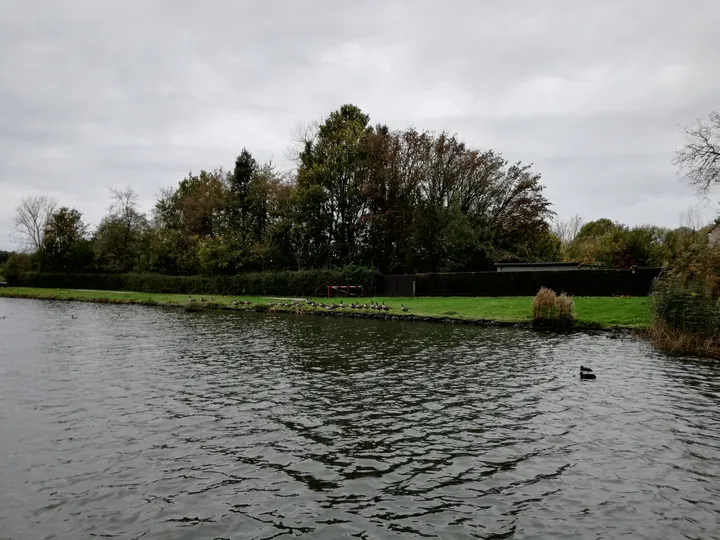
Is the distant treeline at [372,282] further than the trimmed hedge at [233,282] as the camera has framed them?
No

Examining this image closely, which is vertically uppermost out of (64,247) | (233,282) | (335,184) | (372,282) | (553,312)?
(335,184)

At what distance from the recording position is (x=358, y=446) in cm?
908

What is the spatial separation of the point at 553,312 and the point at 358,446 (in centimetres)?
1871

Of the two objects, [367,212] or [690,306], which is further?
[367,212]

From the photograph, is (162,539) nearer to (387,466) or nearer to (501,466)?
(387,466)

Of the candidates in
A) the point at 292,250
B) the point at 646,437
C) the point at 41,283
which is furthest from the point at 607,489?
the point at 41,283

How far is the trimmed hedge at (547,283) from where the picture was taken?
32.5m

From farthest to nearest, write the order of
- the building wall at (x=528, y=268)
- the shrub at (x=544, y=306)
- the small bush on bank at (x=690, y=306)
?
the building wall at (x=528, y=268) → the shrub at (x=544, y=306) → the small bush on bank at (x=690, y=306)

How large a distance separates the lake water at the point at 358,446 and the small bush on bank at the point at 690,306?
5.44 ft

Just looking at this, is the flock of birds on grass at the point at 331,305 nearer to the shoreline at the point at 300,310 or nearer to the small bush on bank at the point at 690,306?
the shoreline at the point at 300,310

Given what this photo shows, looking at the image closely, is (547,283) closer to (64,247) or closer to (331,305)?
(331,305)

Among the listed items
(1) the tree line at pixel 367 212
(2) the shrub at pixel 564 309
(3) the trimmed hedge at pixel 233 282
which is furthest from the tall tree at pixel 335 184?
(2) the shrub at pixel 564 309

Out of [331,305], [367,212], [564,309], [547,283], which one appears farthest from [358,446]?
[367,212]

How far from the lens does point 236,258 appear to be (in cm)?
5147
